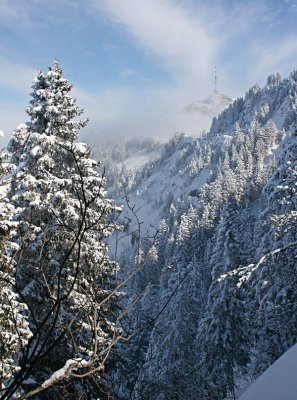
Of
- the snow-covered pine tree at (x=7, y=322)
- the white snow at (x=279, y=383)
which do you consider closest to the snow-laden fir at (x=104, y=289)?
the snow-covered pine tree at (x=7, y=322)

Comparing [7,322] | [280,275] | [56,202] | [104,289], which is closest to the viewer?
[7,322]

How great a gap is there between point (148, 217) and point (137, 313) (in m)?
145

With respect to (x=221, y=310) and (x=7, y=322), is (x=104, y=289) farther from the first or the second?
(x=221, y=310)

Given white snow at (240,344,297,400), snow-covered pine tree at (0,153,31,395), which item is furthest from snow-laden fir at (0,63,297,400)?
white snow at (240,344,297,400)

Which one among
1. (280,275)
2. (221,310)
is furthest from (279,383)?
(221,310)

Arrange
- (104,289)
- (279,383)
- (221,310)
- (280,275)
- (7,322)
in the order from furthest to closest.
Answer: (221,310) < (104,289) < (280,275) < (7,322) < (279,383)

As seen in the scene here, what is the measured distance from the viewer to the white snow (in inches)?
131

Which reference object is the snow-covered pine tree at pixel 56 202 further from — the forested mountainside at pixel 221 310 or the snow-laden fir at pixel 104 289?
the forested mountainside at pixel 221 310

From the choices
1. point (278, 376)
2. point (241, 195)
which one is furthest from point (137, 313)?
point (241, 195)

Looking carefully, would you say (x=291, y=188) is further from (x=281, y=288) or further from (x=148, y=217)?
(x=148, y=217)

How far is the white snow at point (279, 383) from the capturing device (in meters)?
3.34

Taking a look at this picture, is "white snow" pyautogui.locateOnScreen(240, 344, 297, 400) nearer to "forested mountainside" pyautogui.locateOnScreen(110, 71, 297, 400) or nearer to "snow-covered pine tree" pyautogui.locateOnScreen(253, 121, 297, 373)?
"forested mountainside" pyautogui.locateOnScreen(110, 71, 297, 400)

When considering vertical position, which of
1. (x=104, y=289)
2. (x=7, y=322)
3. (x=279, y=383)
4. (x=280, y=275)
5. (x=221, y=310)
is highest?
(x=104, y=289)

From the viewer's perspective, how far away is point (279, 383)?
3.59 meters
